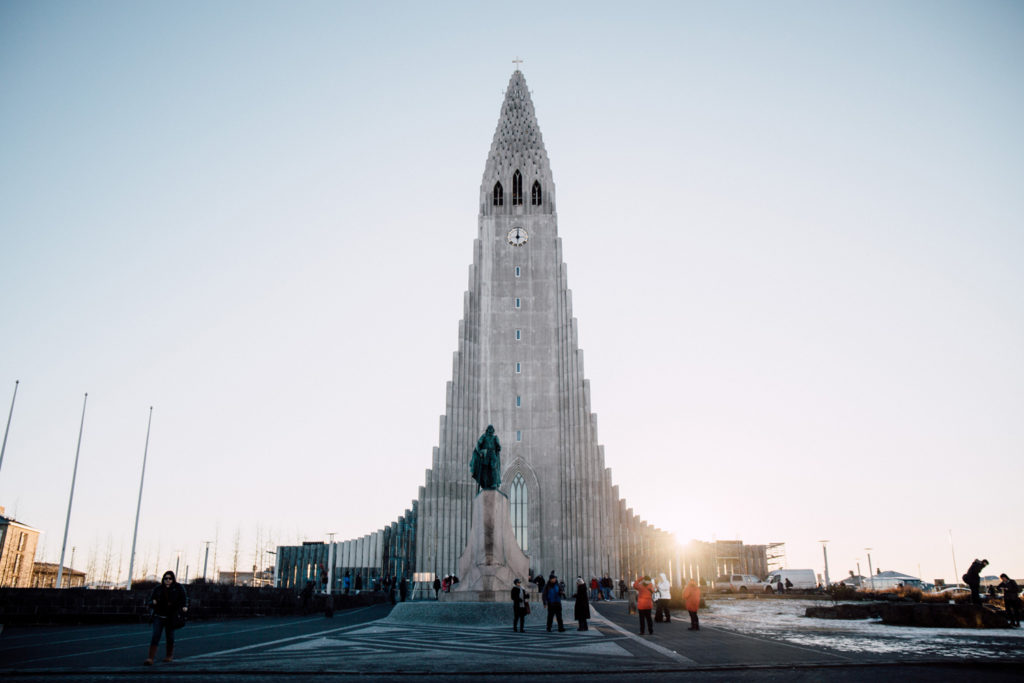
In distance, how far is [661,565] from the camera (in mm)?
51594

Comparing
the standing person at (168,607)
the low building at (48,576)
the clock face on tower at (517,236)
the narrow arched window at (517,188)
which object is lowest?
the low building at (48,576)

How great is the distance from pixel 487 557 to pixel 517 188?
37.4 m

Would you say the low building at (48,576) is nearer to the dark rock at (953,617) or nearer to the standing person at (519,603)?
the standing person at (519,603)

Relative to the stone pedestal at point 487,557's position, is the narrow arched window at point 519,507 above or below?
above

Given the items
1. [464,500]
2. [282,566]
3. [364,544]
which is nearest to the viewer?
[464,500]

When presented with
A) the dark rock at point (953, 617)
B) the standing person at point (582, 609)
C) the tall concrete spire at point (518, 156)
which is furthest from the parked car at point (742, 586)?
the standing person at point (582, 609)

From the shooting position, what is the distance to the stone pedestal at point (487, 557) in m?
21.5

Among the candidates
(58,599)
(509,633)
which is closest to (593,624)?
(509,633)

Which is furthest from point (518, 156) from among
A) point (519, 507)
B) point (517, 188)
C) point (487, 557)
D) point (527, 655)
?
point (527, 655)

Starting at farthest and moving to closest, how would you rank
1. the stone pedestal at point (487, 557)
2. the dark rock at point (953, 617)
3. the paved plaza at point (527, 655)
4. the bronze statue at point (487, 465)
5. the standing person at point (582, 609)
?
the bronze statue at point (487, 465) → the stone pedestal at point (487, 557) → the dark rock at point (953, 617) → the standing person at point (582, 609) → the paved plaza at point (527, 655)

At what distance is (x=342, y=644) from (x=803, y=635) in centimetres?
960

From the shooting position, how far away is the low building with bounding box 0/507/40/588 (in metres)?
61.0

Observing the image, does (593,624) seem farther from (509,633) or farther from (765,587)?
(765,587)

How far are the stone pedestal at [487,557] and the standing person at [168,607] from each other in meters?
11.2
